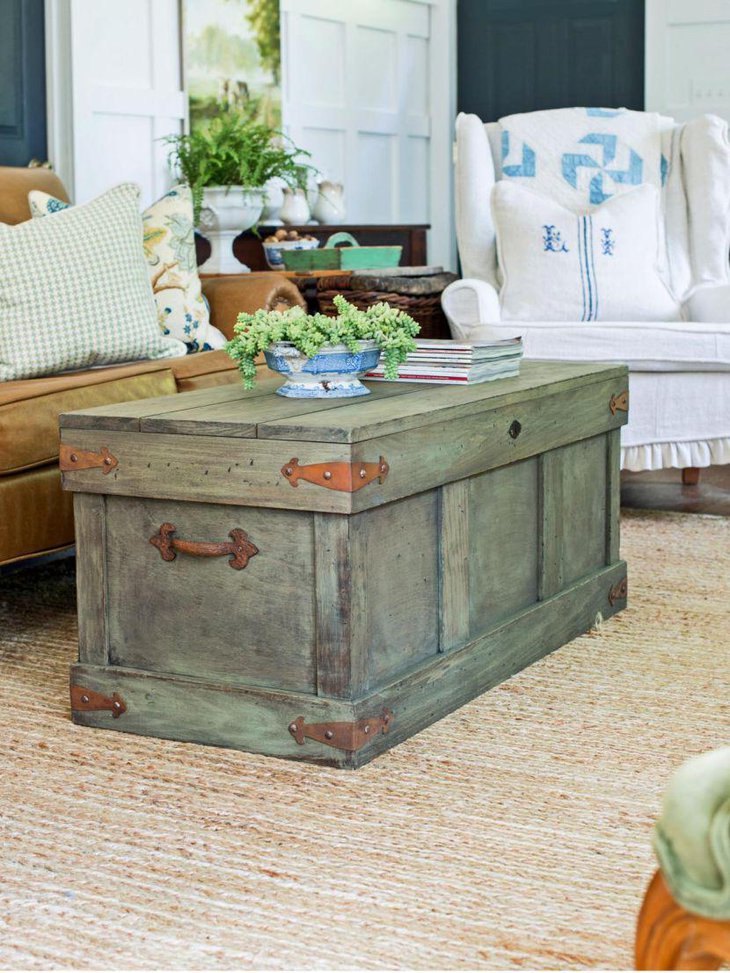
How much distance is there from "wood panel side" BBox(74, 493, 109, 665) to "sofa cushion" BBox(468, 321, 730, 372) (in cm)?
167

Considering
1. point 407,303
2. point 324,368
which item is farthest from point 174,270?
point 324,368

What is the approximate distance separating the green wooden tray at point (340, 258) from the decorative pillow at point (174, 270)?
82 centimetres

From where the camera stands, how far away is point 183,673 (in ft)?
6.18

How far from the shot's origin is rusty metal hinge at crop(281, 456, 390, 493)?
171 centimetres

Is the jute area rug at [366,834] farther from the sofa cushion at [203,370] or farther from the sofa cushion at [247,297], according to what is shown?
the sofa cushion at [247,297]

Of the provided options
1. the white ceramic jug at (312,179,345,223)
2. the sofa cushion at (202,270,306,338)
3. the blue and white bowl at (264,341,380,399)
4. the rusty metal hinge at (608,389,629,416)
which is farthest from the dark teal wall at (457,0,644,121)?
the blue and white bowl at (264,341,380,399)

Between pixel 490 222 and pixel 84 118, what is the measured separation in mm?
1400

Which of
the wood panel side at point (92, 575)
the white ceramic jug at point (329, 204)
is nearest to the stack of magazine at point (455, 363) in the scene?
the wood panel side at point (92, 575)

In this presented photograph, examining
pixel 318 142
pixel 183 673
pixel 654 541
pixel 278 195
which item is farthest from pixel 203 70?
pixel 183 673

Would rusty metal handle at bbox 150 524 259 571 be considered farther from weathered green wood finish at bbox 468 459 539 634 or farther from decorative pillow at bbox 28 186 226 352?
decorative pillow at bbox 28 186 226 352

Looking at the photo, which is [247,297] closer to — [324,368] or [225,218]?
[225,218]

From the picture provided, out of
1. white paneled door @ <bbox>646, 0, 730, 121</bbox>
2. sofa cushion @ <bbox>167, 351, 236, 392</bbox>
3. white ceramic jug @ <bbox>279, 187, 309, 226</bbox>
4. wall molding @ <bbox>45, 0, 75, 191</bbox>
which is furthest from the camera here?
white paneled door @ <bbox>646, 0, 730, 121</bbox>

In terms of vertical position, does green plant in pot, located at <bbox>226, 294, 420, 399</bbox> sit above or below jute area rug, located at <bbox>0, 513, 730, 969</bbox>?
above

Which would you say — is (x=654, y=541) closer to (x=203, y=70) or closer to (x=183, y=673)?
(x=183, y=673)
